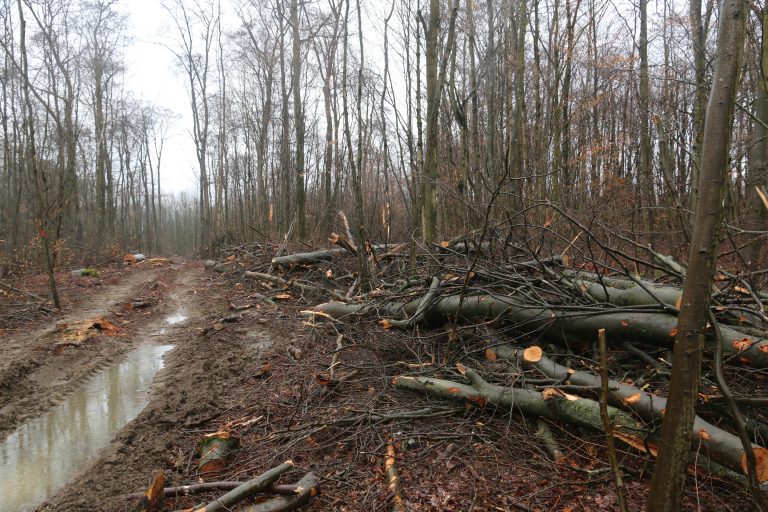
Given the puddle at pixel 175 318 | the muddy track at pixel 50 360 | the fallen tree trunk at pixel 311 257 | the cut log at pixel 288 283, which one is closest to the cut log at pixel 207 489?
the muddy track at pixel 50 360

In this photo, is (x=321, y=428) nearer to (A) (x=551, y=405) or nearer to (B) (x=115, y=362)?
(A) (x=551, y=405)

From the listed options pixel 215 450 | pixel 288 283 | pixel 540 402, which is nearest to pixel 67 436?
pixel 215 450

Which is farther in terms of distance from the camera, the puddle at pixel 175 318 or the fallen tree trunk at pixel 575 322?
the puddle at pixel 175 318

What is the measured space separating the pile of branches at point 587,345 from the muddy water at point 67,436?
7.60 ft

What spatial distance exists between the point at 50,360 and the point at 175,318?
307cm

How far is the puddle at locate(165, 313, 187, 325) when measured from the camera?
880cm

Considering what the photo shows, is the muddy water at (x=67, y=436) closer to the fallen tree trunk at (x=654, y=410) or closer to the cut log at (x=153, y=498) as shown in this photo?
the cut log at (x=153, y=498)

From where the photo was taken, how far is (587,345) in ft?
13.7

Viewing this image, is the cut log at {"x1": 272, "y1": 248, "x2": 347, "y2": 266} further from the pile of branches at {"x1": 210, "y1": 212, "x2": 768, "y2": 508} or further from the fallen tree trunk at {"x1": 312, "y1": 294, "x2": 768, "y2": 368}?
the fallen tree trunk at {"x1": 312, "y1": 294, "x2": 768, "y2": 368}

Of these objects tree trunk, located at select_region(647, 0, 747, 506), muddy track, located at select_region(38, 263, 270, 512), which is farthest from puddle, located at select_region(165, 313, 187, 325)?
tree trunk, located at select_region(647, 0, 747, 506)

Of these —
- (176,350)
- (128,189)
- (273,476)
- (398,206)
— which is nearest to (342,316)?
(176,350)

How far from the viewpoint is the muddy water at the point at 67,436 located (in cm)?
337

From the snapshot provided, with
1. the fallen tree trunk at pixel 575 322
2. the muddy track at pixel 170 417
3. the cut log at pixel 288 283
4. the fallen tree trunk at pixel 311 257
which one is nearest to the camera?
the muddy track at pixel 170 417

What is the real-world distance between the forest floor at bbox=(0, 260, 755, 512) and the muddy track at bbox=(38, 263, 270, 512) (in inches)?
0.6
